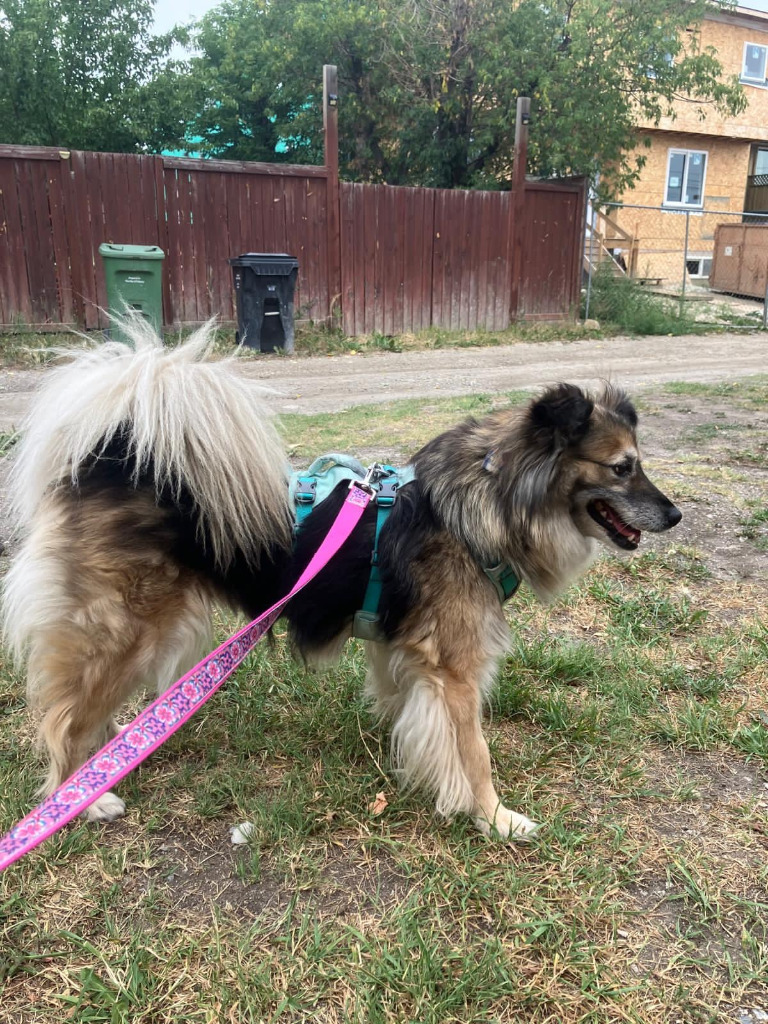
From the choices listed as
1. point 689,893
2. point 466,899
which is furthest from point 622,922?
point 466,899

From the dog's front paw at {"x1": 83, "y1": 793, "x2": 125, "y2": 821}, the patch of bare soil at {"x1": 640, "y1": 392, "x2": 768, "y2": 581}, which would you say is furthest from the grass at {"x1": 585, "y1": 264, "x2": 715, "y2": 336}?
the dog's front paw at {"x1": 83, "y1": 793, "x2": 125, "y2": 821}

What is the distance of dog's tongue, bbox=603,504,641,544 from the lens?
2482 mm

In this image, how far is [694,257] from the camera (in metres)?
25.2

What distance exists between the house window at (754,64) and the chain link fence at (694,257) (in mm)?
5617

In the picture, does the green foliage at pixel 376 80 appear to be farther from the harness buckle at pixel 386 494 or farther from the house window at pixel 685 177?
the harness buckle at pixel 386 494

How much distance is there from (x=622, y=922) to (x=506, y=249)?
1408 cm

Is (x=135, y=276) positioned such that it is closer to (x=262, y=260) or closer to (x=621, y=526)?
(x=262, y=260)

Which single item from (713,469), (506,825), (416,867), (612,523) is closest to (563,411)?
(612,523)

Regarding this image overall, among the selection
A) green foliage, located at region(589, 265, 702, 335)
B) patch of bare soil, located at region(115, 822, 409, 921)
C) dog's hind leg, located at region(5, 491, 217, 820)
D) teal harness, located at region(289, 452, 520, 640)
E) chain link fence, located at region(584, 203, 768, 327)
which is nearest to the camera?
patch of bare soil, located at region(115, 822, 409, 921)

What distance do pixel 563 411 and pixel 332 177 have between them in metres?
11.5

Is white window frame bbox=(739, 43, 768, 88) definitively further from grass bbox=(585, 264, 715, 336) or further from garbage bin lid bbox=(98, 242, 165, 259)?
garbage bin lid bbox=(98, 242, 165, 259)

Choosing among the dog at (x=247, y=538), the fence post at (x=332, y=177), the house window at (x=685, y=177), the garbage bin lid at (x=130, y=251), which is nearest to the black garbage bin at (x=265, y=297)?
the garbage bin lid at (x=130, y=251)

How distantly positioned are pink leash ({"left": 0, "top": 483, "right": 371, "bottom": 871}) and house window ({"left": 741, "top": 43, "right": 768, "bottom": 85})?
31162 millimetres

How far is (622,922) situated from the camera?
202 cm
